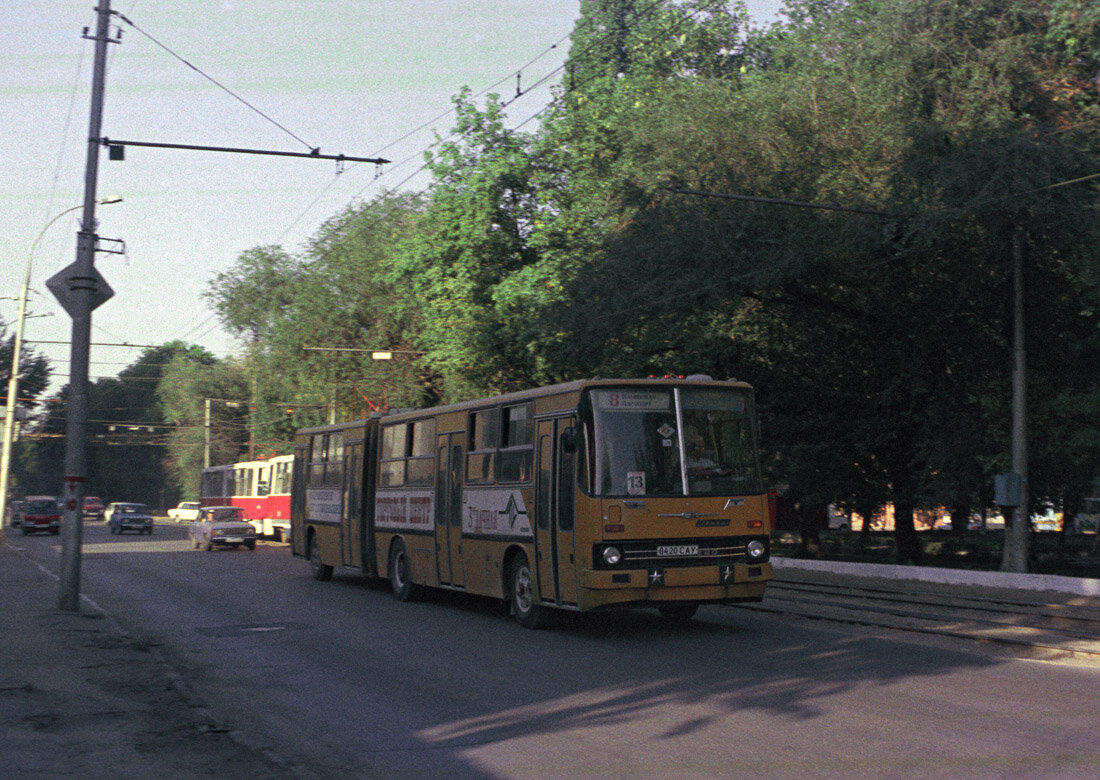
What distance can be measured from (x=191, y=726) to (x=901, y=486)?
27.3 metres

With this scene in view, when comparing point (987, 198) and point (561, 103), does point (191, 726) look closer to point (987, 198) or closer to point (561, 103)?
→ point (987, 198)

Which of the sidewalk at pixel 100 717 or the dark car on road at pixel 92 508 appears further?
the dark car on road at pixel 92 508

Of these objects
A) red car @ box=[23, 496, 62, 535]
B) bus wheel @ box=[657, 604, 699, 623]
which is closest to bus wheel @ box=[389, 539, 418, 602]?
bus wheel @ box=[657, 604, 699, 623]

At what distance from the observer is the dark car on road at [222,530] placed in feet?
132

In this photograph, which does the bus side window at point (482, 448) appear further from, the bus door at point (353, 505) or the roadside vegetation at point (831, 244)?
the roadside vegetation at point (831, 244)

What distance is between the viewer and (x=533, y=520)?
605 inches

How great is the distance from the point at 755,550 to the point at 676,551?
1101mm

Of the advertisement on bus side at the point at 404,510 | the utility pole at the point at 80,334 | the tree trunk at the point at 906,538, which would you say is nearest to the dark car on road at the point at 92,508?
the tree trunk at the point at 906,538

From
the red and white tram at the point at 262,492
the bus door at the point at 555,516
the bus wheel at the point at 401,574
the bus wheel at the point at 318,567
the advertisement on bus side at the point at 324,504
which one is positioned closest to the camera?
the bus door at the point at 555,516

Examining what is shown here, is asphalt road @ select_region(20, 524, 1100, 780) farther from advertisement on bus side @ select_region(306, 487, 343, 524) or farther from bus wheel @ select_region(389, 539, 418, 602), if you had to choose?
advertisement on bus side @ select_region(306, 487, 343, 524)

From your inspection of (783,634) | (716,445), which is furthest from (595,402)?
(783,634)

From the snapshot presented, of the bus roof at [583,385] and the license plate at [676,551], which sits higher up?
the bus roof at [583,385]

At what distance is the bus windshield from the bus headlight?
0.63 meters

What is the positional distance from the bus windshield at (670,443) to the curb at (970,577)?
9.25 metres
